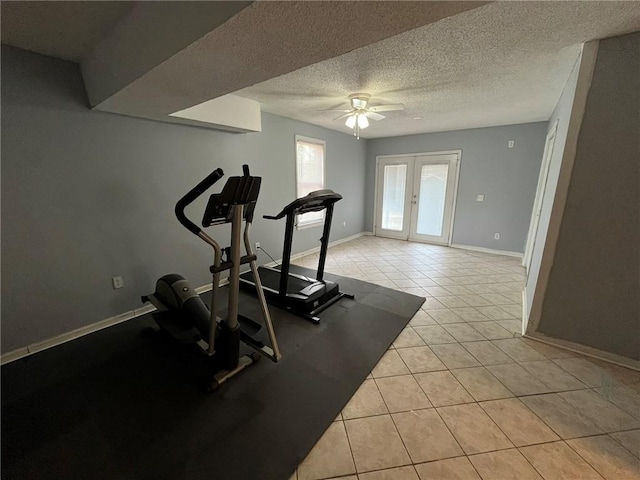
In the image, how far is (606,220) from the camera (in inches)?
71.9

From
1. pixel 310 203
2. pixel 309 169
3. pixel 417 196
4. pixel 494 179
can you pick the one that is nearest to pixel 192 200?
pixel 310 203

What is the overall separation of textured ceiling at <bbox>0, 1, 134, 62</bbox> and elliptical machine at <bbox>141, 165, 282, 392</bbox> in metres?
1.08

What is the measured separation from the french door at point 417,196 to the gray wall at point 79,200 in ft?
12.5

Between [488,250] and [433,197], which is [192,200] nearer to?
[433,197]

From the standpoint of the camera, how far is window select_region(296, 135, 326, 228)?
4.37m

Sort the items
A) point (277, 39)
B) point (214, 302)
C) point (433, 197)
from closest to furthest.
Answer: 1. point (277, 39)
2. point (214, 302)
3. point (433, 197)

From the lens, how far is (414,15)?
948 millimetres

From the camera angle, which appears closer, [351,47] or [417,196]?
[351,47]

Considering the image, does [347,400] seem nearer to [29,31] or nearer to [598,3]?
[598,3]

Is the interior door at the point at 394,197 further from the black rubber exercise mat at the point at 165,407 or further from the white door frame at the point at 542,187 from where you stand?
the black rubber exercise mat at the point at 165,407

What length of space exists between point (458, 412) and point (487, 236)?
4217 mm

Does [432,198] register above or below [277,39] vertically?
below

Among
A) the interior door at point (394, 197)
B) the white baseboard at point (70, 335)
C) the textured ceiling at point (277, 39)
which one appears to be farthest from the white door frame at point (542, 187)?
the white baseboard at point (70, 335)

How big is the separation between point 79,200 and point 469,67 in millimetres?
3484
